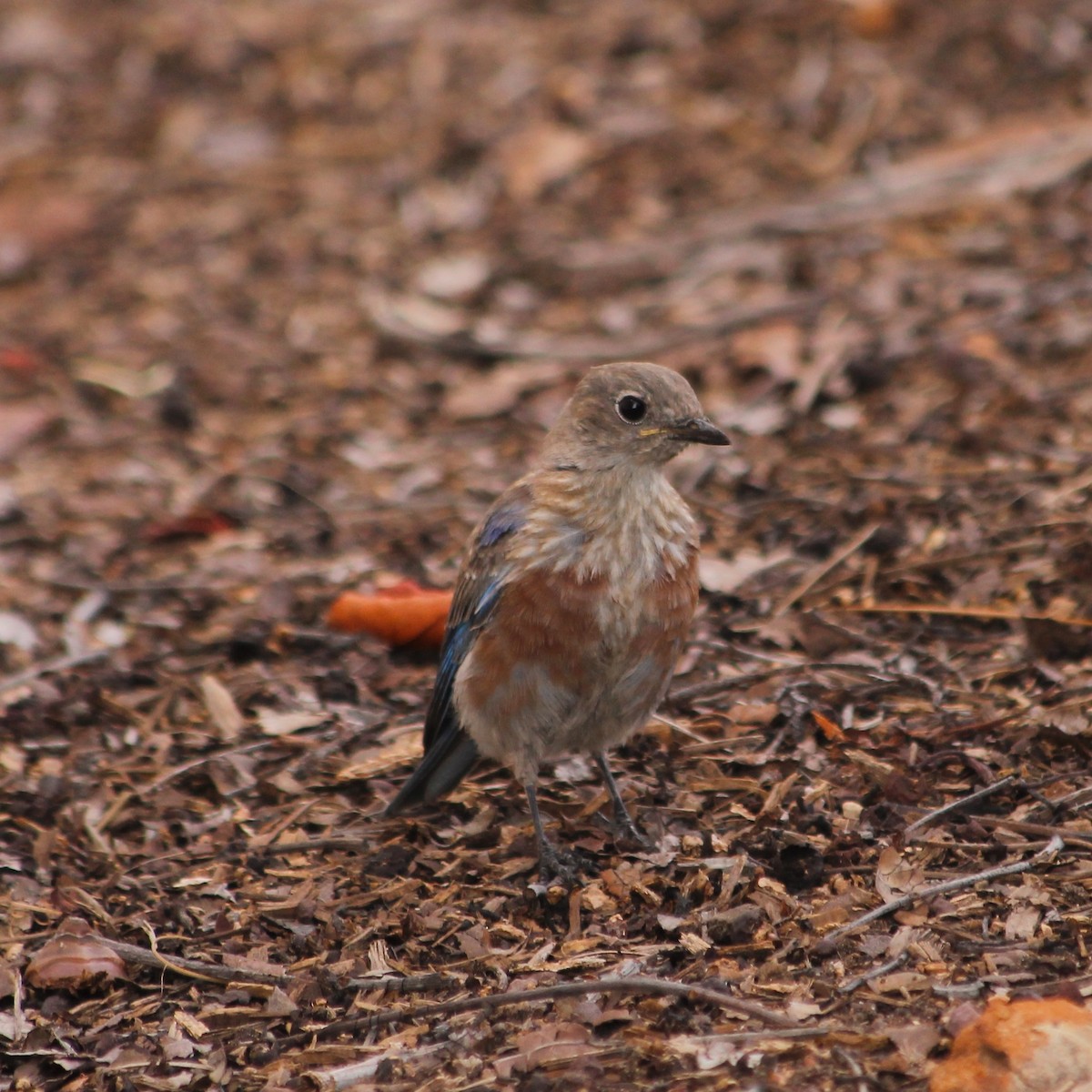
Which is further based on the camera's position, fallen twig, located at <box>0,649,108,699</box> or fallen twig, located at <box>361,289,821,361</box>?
fallen twig, located at <box>361,289,821,361</box>

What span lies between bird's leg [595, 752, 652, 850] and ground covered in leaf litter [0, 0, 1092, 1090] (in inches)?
3.6

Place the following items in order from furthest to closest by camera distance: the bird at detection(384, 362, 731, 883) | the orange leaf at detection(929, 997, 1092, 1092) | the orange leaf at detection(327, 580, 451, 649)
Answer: the orange leaf at detection(327, 580, 451, 649)
the bird at detection(384, 362, 731, 883)
the orange leaf at detection(929, 997, 1092, 1092)

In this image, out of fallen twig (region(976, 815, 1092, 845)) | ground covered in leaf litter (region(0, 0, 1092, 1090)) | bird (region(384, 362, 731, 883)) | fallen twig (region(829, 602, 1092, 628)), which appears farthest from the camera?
fallen twig (region(829, 602, 1092, 628))

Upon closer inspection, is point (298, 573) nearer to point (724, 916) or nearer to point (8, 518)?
point (8, 518)

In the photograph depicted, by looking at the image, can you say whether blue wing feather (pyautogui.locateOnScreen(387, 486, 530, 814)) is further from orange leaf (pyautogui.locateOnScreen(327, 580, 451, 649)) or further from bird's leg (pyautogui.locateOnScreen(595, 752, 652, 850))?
orange leaf (pyautogui.locateOnScreen(327, 580, 451, 649))

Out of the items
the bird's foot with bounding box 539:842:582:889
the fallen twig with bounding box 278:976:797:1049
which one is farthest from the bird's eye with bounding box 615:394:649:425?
the fallen twig with bounding box 278:976:797:1049

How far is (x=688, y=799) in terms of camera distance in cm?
623

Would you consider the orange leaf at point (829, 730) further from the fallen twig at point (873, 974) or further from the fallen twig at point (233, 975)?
the fallen twig at point (233, 975)

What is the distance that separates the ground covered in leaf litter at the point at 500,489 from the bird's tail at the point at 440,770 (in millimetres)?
128

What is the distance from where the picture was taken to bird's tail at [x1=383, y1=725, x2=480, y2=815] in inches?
248

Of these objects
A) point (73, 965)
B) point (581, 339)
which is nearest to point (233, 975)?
point (73, 965)

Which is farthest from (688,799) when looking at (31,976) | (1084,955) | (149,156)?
(149,156)

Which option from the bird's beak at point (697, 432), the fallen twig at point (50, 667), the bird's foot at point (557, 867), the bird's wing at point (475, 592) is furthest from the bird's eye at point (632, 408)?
the fallen twig at point (50, 667)

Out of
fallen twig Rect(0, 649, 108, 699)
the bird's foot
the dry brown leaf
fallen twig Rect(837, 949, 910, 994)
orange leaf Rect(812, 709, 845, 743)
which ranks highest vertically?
fallen twig Rect(837, 949, 910, 994)
